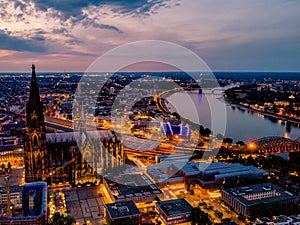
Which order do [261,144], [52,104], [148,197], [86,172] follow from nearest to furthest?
[148,197] → [86,172] → [261,144] → [52,104]

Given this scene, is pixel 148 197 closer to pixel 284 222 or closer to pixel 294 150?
pixel 284 222

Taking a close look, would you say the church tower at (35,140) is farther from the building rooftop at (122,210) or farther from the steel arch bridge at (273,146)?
the steel arch bridge at (273,146)

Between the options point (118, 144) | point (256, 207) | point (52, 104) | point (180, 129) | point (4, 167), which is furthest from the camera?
point (52, 104)

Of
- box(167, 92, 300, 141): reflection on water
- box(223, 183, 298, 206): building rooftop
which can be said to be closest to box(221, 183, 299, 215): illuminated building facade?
box(223, 183, 298, 206): building rooftop

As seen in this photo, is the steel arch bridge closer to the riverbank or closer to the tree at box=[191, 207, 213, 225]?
the tree at box=[191, 207, 213, 225]

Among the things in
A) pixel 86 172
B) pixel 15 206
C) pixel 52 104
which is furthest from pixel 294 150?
pixel 52 104

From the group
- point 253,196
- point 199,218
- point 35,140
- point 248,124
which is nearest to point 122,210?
Result: point 199,218
